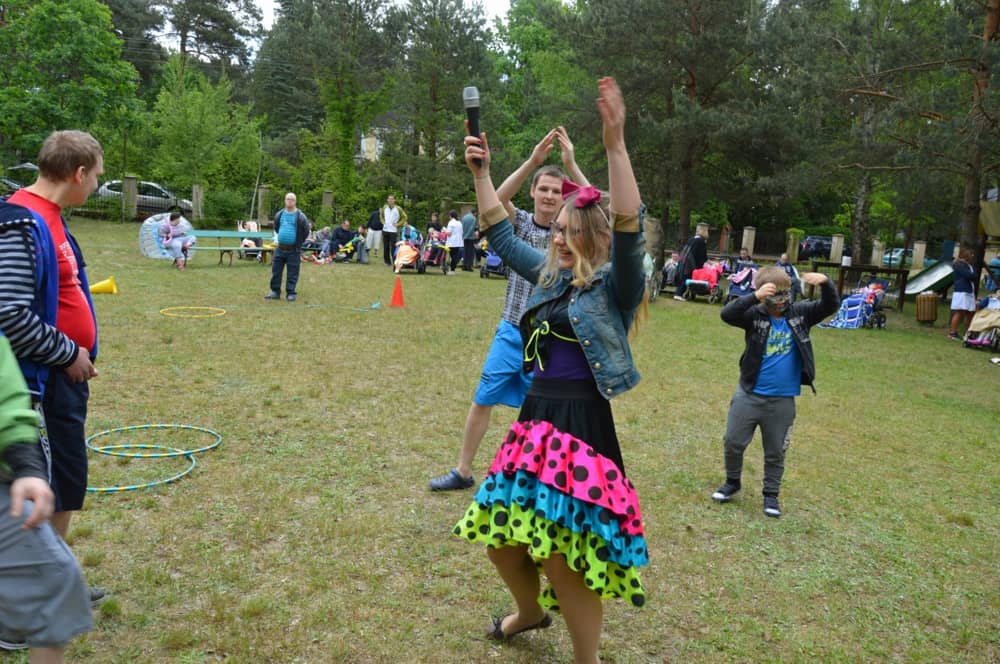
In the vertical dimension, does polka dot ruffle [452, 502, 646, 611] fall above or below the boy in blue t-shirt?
below

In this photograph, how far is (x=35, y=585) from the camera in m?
1.83

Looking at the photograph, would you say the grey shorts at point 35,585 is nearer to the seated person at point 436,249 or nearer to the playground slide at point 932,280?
the seated person at point 436,249

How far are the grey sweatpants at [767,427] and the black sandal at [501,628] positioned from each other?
2.30 metres

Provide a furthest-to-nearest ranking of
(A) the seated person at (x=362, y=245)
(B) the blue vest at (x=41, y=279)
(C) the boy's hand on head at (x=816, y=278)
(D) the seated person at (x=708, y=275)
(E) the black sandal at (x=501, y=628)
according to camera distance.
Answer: (A) the seated person at (x=362, y=245), (D) the seated person at (x=708, y=275), (C) the boy's hand on head at (x=816, y=278), (E) the black sandal at (x=501, y=628), (B) the blue vest at (x=41, y=279)

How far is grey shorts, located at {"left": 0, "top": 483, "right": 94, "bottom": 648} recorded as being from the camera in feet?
5.93

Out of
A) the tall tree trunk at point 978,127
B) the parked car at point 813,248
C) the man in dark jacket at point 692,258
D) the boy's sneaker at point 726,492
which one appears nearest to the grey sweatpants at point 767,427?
the boy's sneaker at point 726,492

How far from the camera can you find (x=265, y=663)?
292 centimetres

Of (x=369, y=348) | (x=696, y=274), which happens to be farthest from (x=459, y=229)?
(x=369, y=348)

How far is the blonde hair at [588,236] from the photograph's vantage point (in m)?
2.67

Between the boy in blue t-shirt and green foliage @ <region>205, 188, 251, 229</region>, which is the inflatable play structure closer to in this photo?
green foliage @ <region>205, 188, 251, 229</region>

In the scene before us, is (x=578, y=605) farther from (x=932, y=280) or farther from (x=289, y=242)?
(x=932, y=280)

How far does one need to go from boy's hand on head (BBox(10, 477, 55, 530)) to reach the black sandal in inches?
75.9

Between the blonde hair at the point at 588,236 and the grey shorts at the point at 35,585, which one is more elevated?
the blonde hair at the point at 588,236

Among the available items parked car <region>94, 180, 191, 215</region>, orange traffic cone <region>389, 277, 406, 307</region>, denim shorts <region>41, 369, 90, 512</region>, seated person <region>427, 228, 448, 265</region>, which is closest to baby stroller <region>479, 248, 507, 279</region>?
seated person <region>427, 228, 448, 265</region>
